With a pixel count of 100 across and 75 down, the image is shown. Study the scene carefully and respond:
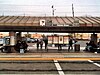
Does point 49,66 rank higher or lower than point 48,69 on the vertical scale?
lower

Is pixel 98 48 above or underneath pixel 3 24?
underneath

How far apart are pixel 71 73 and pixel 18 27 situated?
654 inches

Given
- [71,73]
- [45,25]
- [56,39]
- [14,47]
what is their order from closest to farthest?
[71,73]
[45,25]
[14,47]
[56,39]

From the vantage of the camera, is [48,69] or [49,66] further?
[49,66]

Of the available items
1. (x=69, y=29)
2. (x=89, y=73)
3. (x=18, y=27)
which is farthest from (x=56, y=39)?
(x=89, y=73)

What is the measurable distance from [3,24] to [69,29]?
25.5 feet

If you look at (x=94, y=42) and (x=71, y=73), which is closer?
(x=71, y=73)

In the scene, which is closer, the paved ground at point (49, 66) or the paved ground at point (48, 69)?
the paved ground at point (48, 69)

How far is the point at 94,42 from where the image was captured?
36.9 metres

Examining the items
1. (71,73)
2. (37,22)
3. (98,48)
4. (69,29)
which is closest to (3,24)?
(37,22)

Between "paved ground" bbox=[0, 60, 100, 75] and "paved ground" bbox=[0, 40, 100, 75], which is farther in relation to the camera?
"paved ground" bbox=[0, 40, 100, 75]

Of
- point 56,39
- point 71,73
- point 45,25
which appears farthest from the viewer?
point 56,39

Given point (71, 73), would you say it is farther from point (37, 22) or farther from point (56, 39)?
point (56, 39)

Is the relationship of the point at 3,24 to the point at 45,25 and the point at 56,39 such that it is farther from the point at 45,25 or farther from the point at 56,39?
the point at 56,39
